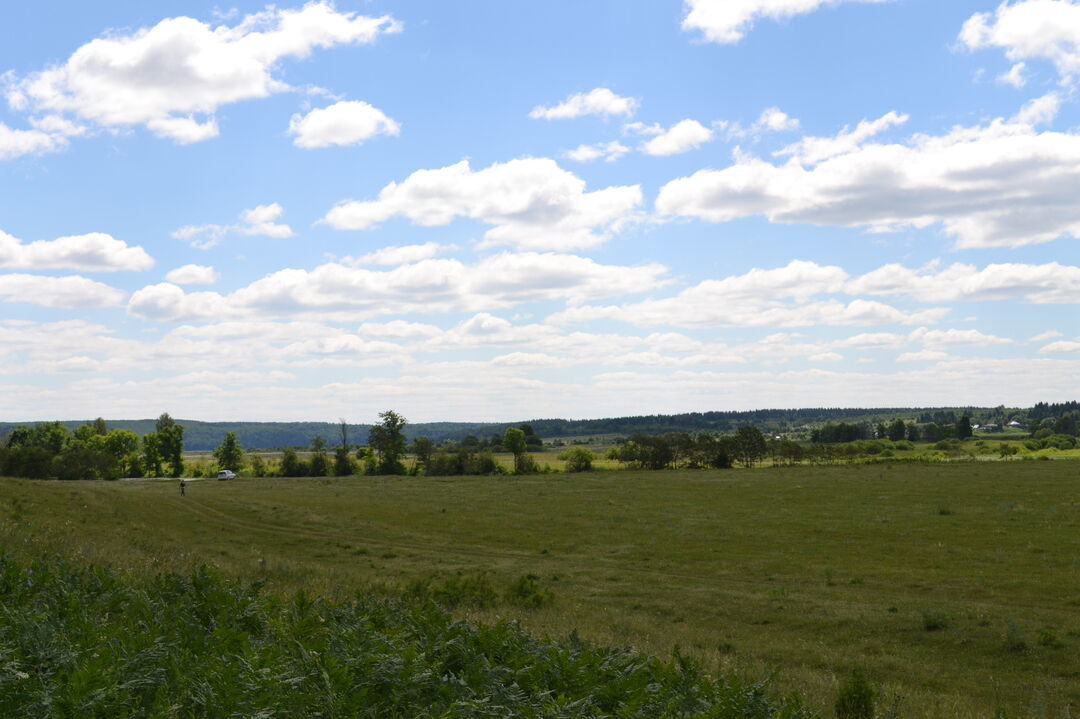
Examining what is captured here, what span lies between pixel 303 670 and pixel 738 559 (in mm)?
32825

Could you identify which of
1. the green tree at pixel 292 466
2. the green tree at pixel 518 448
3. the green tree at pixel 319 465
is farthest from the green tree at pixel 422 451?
the green tree at pixel 292 466

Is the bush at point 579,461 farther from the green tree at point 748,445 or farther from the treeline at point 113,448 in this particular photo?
the treeline at point 113,448

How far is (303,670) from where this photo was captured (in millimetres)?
7715

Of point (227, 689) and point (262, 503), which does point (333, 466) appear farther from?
point (227, 689)

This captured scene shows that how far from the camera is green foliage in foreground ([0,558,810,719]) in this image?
21.4 feet

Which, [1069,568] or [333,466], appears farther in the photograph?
[333,466]

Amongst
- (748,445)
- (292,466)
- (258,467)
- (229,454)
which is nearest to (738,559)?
(748,445)

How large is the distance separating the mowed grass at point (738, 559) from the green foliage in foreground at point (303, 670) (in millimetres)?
4109

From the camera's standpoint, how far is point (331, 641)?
9.06 metres

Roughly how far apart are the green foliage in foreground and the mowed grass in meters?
4.11

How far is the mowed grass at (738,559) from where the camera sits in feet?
64.9

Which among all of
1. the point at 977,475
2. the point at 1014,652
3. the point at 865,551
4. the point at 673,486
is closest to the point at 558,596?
the point at 1014,652

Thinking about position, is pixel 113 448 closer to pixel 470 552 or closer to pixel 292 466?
pixel 292 466

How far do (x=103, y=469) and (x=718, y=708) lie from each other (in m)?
138
